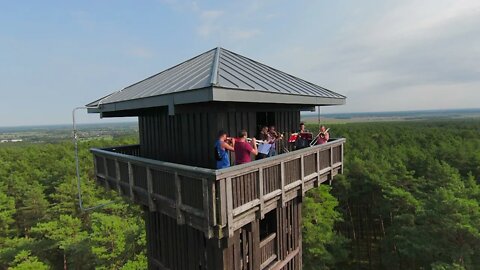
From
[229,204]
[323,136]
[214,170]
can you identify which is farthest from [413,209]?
[214,170]

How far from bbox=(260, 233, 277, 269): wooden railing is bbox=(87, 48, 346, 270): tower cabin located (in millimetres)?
31

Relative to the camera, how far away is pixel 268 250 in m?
9.30

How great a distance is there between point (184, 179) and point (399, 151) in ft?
118

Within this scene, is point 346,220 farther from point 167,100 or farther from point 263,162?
point 167,100

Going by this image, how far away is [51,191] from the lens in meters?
35.0

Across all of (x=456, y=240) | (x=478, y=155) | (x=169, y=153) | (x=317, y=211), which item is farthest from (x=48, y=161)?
(x=478, y=155)

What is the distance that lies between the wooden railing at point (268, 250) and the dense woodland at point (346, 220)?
9.75m

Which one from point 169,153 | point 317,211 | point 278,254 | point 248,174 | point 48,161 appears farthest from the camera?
point 48,161

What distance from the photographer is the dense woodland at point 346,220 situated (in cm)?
1895

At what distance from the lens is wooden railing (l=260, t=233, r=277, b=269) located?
8945 mm

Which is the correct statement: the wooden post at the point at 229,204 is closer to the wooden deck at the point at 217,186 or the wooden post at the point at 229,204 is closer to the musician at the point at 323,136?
the wooden deck at the point at 217,186

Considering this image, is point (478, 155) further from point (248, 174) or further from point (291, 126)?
point (248, 174)

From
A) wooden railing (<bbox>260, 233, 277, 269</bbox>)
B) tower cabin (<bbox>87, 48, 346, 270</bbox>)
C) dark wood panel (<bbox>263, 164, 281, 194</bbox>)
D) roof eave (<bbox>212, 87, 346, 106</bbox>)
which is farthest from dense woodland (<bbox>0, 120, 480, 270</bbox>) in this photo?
roof eave (<bbox>212, 87, 346, 106</bbox>)

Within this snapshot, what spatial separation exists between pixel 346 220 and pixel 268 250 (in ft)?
91.5
